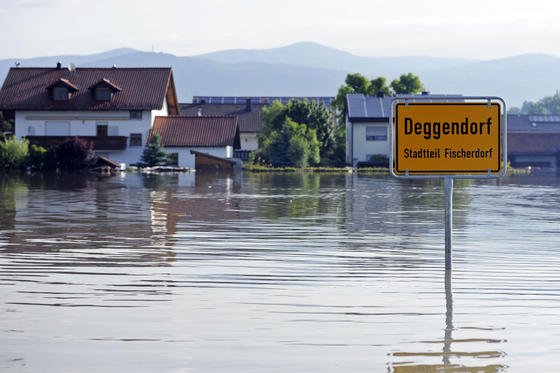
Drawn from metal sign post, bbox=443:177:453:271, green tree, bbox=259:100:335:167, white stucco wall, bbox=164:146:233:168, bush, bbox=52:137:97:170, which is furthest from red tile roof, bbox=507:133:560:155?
metal sign post, bbox=443:177:453:271

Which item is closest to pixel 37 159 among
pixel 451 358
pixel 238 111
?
pixel 238 111

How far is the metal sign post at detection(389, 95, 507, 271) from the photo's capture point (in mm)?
14492

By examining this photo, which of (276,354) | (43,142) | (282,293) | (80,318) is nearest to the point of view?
(276,354)

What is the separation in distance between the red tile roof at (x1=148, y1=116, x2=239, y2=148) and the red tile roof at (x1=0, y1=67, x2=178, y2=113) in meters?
1.96

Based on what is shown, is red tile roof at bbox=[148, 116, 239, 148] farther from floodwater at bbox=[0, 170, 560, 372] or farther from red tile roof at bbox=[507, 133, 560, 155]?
floodwater at bbox=[0, 170, 560, 372]

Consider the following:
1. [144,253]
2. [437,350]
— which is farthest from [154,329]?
[144,253]

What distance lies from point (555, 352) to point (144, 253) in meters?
9.93

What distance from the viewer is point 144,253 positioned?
1908 cm

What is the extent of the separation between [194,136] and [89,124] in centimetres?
787

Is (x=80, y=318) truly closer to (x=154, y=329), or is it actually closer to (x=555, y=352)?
(x=154, y=329)

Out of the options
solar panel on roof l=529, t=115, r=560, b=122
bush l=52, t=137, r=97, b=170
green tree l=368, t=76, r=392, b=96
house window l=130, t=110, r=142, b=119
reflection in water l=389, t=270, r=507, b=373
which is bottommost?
reflection in water l=389, t=270, r=507, b=373

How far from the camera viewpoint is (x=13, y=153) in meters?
82.3

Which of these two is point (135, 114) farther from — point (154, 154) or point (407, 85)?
point (407, 85)

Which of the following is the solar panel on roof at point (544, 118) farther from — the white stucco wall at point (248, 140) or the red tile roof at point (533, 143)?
the white stucco wall at point (248, 140)
